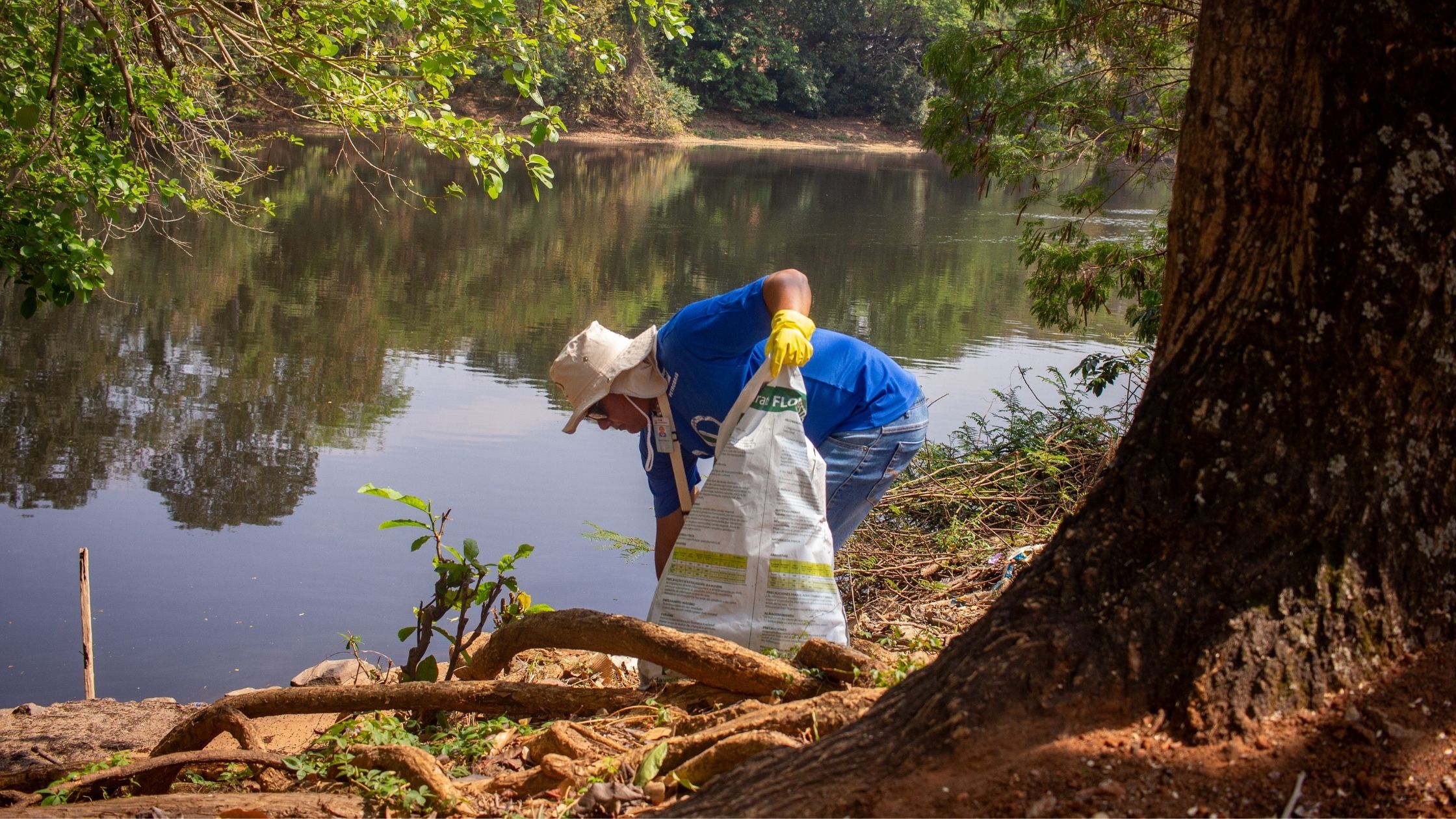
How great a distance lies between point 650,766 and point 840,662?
542 mm

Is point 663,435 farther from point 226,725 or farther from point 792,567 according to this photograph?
point 226,725

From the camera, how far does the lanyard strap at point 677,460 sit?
11.6ft

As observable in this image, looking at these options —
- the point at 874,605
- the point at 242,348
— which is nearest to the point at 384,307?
the point at 242,348

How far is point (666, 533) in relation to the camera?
3.67 m

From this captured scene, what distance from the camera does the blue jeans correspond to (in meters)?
3.64

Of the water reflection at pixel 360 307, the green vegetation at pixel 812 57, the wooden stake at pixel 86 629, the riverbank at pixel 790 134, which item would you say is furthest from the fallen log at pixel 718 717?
the green vegetation at pixel 812 57

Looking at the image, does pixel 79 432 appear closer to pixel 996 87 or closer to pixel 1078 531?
pixel 996 87

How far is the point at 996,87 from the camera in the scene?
638 cm

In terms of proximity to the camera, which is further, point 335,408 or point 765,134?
point 765,134

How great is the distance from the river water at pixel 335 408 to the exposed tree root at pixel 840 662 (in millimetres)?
3085

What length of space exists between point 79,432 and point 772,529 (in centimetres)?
672

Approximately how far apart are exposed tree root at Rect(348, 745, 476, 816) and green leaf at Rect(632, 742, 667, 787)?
0.35 meters

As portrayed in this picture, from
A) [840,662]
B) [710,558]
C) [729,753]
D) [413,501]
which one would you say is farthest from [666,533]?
[729,753]

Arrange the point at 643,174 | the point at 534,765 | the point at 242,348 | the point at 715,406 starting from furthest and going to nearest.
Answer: the point at 643,174
the point at 242,348
the point at 715,406
the point at 534,765
